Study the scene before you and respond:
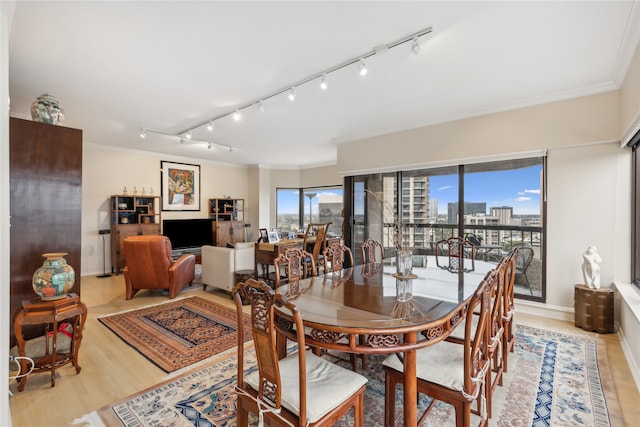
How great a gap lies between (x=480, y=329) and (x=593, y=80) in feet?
11.5

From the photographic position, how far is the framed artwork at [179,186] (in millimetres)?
7215

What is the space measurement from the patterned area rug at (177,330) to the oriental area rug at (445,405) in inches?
11.8

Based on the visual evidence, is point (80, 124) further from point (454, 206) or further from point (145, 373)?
point (454, 206)

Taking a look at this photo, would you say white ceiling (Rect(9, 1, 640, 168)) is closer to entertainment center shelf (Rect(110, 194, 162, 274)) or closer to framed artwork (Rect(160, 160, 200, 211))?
entertainment center shelf (Rect(110, 194, 162, 274))

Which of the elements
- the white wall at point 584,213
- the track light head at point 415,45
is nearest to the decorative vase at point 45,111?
the track light head at point 415,45


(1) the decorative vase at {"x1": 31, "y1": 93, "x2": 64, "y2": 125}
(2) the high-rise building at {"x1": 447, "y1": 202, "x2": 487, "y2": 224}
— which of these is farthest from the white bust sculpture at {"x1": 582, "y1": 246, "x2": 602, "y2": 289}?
(1) the decorative vase at {"x1": 31, "y1": 93, "x2": 64, "y2": 125}

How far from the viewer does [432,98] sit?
368 centimetres

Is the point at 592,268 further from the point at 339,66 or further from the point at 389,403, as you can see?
the point at 339,66

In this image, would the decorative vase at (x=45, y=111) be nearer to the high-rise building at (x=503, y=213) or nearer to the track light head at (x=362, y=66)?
the track light head at (x=362, y=66)

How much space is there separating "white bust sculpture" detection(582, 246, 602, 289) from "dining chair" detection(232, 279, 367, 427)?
333 centimetres

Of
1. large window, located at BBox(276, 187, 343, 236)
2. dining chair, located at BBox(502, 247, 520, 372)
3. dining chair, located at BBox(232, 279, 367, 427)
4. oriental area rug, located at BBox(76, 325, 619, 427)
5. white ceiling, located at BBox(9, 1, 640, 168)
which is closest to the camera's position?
dining chair, located at BBox(232, 279, 367, 427)

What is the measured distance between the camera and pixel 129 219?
6.55 meters

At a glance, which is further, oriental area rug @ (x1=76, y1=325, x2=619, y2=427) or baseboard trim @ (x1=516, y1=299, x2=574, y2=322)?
baseboard trim @ (x1=516, y1=299, x2=574, y2=322)

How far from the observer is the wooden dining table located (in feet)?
4.62
